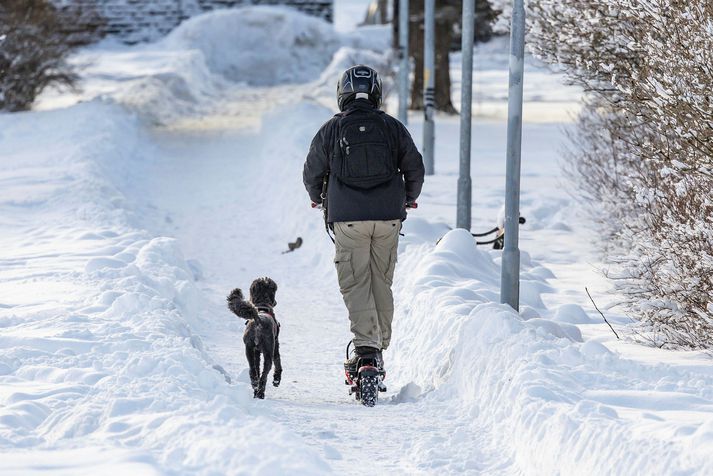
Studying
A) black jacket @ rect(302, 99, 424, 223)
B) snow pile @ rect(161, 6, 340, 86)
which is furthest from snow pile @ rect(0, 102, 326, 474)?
snow pile @ rect(161, 6, 340, 86)

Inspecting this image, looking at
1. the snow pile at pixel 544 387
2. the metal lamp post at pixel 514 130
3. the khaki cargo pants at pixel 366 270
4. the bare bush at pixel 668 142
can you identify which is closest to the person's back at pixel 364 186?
the khaki cargo pants at pixel 366 270

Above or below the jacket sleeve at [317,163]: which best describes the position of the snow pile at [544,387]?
below

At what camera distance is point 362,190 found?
23.7 feet

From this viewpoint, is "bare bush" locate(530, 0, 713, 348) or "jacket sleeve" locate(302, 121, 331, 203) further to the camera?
"jacket sleeve" locate(302, 121, 331, 203)

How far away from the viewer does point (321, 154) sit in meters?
7.25

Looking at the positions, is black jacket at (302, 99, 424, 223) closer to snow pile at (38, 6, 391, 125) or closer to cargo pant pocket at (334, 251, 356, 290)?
cargo pant pocket at (334, 251, 356, 290)

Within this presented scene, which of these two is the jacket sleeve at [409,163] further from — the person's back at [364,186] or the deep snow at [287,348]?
the deep snow at [287,348]

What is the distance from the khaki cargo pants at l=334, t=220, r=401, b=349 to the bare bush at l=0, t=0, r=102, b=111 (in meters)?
16.8

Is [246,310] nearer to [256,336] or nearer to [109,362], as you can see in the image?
[256,336]

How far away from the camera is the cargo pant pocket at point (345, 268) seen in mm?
7398

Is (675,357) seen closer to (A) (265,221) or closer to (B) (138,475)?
(B) (138,475)

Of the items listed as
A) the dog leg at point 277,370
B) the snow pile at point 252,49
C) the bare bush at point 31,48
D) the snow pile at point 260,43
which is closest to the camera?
the dog leg at point 277,370

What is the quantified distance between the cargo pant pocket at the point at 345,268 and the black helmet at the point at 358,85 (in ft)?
2.90

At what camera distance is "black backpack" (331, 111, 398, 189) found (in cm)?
711
